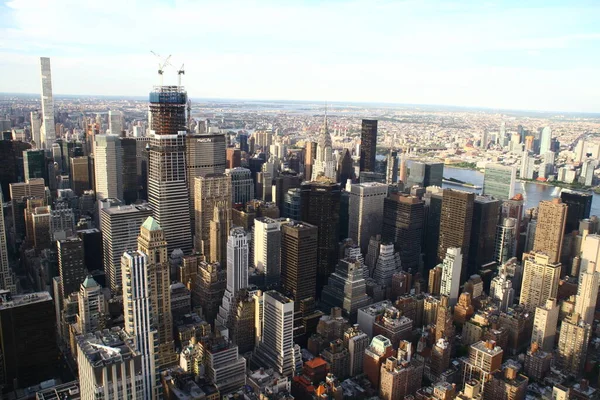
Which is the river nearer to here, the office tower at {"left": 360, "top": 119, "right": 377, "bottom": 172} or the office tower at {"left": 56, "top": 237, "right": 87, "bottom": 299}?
the office tower at {"left": 360, "top": 119, "right": 377, "bottom": 172}

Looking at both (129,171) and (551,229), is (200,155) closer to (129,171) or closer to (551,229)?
(129,171)

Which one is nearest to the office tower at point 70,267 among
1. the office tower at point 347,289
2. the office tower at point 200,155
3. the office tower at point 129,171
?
the office tower at point 347,289

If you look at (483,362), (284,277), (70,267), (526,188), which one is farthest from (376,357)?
(526,188)

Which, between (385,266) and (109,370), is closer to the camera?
(109,370)

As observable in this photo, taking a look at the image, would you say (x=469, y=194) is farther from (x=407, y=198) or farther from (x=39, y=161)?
(x=39, y=161)

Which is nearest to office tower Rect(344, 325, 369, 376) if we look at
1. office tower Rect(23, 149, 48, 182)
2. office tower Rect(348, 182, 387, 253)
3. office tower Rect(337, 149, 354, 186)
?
office tower Rect(348, 182, 387, 253)
